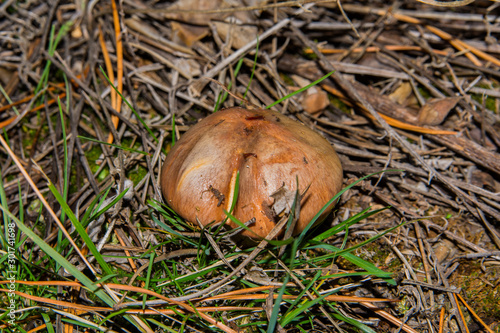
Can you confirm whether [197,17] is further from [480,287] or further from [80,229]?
[480,287]

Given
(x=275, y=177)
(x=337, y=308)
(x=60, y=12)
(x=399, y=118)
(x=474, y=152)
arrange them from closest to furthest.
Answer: (x=275, y=177)
(x=337, y=308)
(x=474, y=152)
(x=399, y=118)
(x=60, y=12)

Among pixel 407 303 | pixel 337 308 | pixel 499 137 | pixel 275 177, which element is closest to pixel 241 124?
pixel 275 177

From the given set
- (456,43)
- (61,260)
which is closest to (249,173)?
(61,260)

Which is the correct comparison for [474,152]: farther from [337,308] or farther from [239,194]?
[239,194]

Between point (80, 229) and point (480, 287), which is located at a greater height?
point (80, 229)

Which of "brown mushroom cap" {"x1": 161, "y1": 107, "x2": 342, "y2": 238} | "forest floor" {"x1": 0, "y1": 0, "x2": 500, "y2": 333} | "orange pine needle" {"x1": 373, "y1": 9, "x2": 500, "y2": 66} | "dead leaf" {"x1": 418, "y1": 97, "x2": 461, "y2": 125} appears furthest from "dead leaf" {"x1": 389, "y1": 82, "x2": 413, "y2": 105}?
"brown mushroom cap" {"x1": 161, "y1": 107, "x2": 342, "y2": 238}

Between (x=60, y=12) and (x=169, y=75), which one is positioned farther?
(x=60, y=12)
